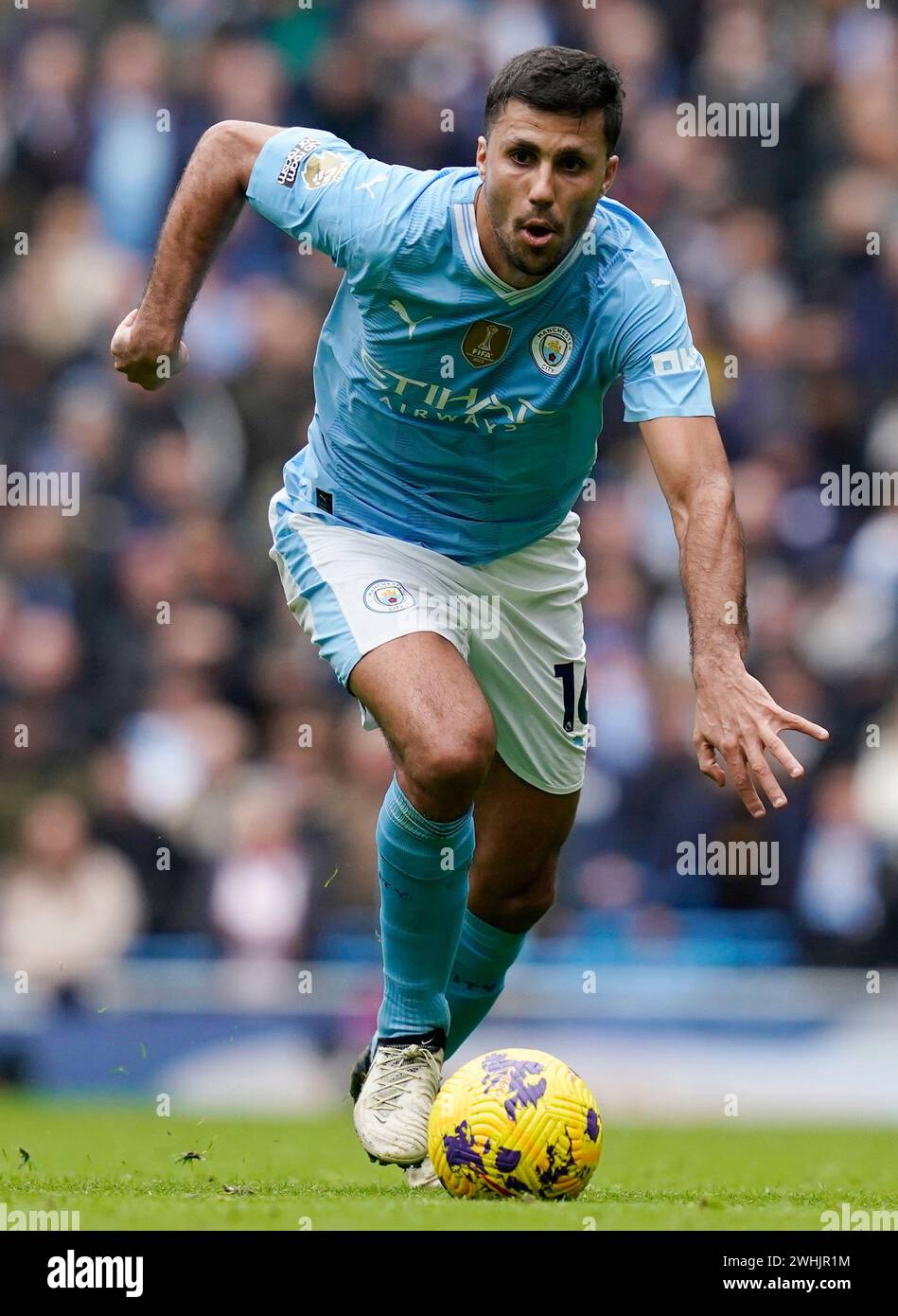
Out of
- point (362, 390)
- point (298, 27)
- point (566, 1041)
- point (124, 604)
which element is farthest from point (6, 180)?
point (362, 390)

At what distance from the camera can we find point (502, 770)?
20.6 ft

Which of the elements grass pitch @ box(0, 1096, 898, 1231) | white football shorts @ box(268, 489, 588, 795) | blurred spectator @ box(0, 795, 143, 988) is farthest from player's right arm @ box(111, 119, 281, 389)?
blurred spectator @ box(0, 795, 143, 988)

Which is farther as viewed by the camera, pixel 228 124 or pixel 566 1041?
pixel 566 1041

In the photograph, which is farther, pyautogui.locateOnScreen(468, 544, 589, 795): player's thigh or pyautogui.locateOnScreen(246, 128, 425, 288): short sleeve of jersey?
pyautogui.locateOnScreen(468, 544, 589, 795): player's thigh

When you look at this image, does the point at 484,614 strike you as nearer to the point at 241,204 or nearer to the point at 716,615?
the point at 716,615

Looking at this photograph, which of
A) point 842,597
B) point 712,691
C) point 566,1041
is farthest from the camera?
point 842,597

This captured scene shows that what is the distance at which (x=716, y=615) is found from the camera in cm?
493

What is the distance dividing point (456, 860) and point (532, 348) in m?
1.43

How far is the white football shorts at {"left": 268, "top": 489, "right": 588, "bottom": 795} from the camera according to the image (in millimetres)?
5675

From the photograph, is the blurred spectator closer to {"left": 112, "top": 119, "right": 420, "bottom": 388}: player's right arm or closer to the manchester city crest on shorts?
{"left": 112, "top": 119, "right": 420, "bottom": 388}: player's right arm

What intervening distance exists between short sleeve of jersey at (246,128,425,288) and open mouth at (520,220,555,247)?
15.7 inches

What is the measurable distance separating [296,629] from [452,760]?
6.22m

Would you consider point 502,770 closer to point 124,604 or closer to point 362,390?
point 362,390

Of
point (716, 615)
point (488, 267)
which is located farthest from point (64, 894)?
point (716, 615)
